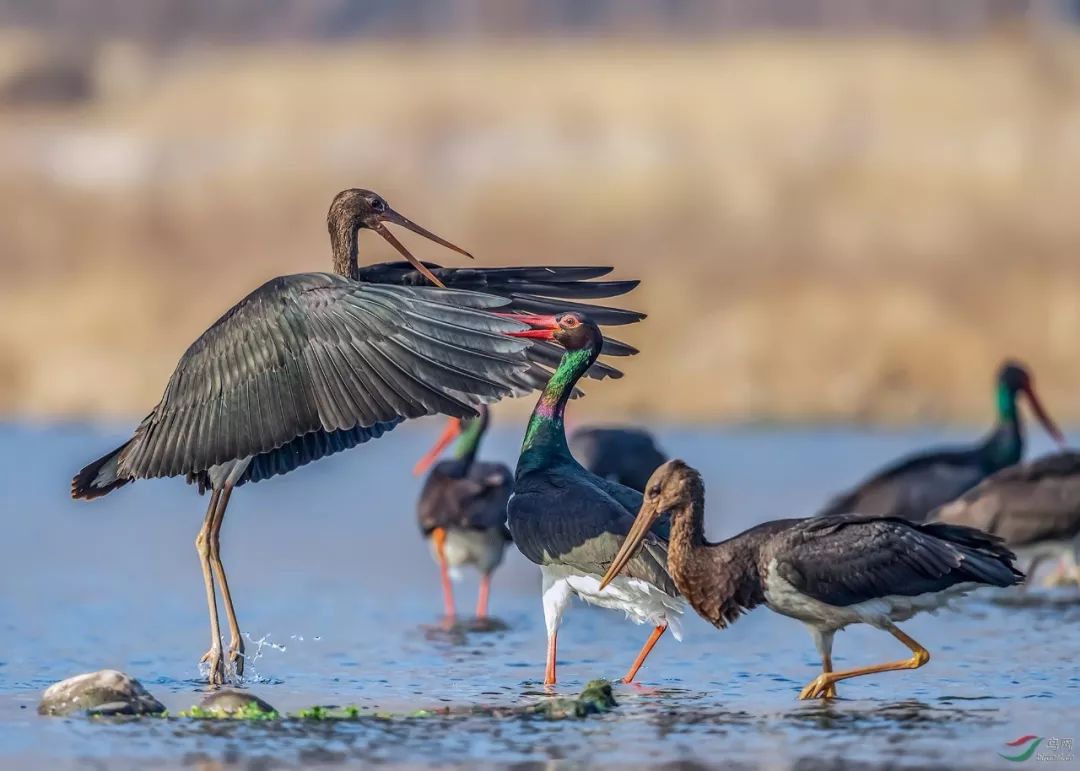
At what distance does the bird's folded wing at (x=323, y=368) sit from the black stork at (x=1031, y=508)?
4993 mm

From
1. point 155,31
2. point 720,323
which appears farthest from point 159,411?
point 155,31

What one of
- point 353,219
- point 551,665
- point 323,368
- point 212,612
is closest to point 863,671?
point 551,665

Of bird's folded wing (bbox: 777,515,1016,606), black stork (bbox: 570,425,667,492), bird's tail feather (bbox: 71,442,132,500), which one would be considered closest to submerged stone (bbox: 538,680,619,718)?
bird's folded wing (bbox: 777,515,1016,606)

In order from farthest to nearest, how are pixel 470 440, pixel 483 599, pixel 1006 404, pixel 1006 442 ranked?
pixel 1006 404, pixel 1006 442, pixel 470 440, pixel 483 599

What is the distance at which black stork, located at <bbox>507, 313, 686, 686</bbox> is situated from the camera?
1031 centimetres

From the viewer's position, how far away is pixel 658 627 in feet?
35.0

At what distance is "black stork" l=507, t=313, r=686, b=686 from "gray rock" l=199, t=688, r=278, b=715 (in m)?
1.57

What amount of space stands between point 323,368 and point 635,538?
1.60 metres

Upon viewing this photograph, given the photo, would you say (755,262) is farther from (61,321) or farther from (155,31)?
(155,31)

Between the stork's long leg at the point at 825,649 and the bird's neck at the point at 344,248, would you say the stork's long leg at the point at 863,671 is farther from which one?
the bird's neck at the point at 344,248

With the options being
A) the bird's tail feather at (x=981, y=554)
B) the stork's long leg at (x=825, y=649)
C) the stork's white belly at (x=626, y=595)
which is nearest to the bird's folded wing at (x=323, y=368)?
the stork's white belly at (x=626, y=595)

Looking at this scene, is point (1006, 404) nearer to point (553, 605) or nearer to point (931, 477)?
point (931, 477)

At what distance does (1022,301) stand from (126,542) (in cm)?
1714

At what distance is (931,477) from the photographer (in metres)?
14.7
